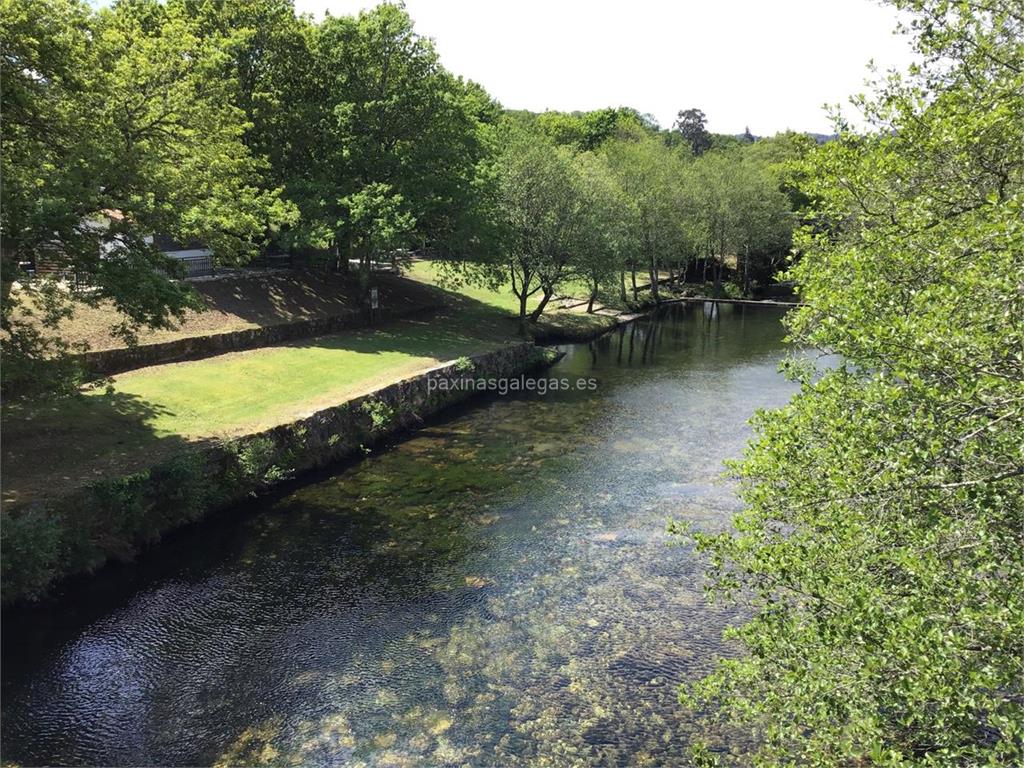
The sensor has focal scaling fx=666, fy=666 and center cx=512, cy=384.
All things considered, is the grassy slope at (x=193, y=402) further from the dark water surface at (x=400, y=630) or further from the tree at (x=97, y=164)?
the dark water surface at (x=400, y=630)

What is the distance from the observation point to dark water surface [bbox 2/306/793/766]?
36.8 feet

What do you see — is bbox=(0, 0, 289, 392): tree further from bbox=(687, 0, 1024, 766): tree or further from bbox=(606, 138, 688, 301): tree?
bbox=(606, 138, 688, 301): tree

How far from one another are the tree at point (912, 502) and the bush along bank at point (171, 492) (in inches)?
538

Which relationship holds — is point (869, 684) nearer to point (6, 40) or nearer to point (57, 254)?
point (57, 254)

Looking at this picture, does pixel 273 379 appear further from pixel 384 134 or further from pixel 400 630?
pixel 384 134

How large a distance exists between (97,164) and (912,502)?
18.0 meters

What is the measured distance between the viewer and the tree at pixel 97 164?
15352 mm

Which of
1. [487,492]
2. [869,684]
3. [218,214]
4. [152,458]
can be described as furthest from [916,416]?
[218,214]

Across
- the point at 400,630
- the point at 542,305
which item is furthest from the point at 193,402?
the point at 542,305

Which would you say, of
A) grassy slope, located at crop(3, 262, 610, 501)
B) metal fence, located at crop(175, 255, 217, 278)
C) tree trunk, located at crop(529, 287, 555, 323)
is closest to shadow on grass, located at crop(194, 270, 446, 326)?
metal fence, located at crop(175, 255, 217, 278)

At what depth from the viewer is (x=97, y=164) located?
52.3 ft

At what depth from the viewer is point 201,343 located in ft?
92.8

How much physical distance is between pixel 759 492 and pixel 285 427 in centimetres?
1630

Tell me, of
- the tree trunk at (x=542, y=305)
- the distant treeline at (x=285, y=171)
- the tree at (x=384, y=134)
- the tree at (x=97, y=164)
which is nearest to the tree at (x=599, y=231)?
the distant treeline at (x=285, y=171)
